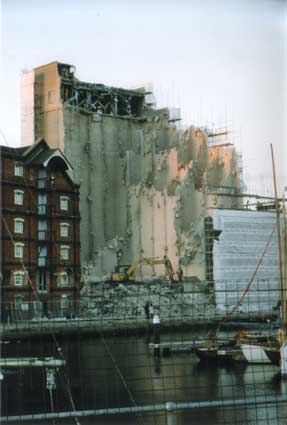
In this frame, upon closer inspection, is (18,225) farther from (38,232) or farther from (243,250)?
(243,250)

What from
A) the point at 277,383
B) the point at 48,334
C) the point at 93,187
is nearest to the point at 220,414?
the point at 277,383

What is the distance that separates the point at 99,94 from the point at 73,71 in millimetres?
678

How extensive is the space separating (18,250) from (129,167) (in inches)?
108

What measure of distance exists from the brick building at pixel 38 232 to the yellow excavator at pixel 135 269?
0.97m

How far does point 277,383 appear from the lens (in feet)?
15.5

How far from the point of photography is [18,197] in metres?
8.38

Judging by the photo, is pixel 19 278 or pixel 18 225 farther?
pixel 18 225

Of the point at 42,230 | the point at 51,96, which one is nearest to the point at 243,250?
the point at 42,230

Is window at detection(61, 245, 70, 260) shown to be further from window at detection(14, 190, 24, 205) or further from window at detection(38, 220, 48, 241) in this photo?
window at detection(14, 190, 24, 205)

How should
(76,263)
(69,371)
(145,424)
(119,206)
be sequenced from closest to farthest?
(145,424)
(69,371)
(76,263)
(119,206)

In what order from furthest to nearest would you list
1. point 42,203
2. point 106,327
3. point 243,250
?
point 243,250
point 42,203
point 106,327

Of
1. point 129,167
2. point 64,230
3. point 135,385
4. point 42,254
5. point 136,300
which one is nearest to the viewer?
point 135,385

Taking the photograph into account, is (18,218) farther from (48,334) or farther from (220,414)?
(220,414)

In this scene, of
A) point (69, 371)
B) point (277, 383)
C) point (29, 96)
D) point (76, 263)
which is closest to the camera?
point (277, 383)
